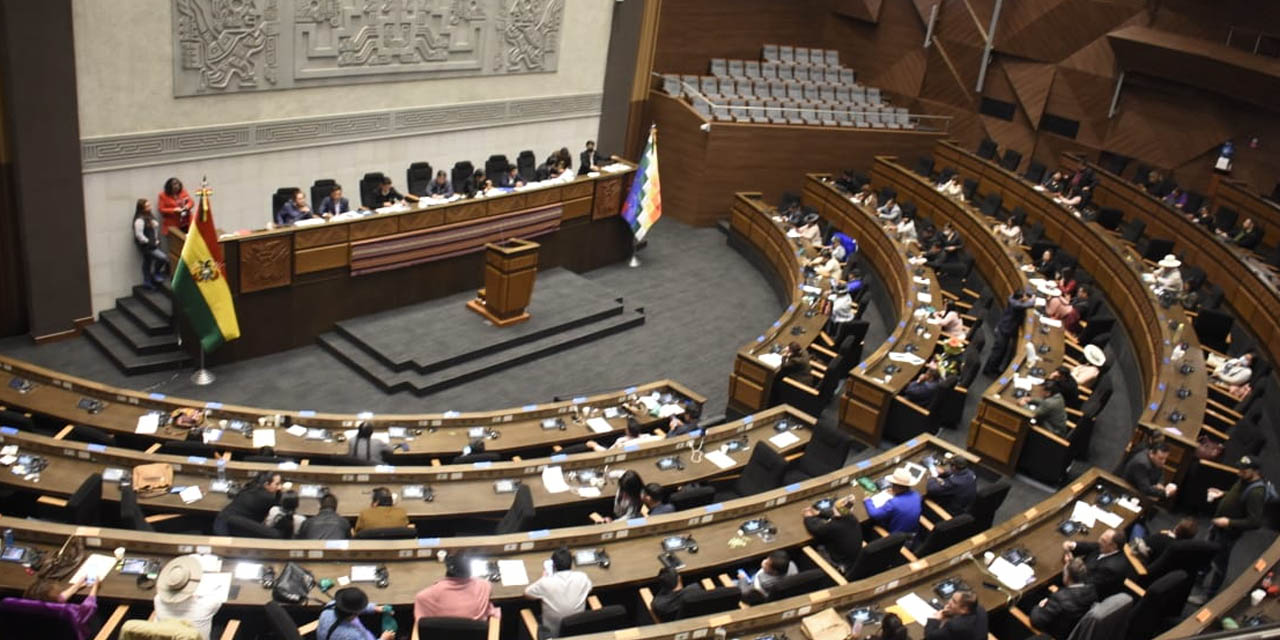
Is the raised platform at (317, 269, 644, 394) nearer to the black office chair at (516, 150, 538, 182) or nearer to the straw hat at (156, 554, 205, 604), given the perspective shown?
the black office chair at (516, 150, 538, 182)

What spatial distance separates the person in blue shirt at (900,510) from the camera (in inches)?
287

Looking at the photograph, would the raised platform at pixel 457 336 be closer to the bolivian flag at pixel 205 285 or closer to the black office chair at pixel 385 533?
the bolivian flag at pixel 205 285

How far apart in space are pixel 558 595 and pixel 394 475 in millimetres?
1894

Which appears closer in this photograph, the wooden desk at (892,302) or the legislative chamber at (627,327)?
the legislative chamber at (627,327)

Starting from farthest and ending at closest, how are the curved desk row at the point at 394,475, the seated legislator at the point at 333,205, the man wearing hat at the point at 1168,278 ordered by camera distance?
the man wearing hat at the point at 1168,278 < the seated legislator at the point at 333,205 < the curved desk row at the point at 394,475

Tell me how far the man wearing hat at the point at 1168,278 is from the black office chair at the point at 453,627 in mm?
9440

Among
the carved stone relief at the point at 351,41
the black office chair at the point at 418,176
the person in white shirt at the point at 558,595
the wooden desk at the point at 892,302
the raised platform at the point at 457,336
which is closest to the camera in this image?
the person in white shirt at the point at 558,595

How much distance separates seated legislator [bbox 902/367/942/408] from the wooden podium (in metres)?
4.33

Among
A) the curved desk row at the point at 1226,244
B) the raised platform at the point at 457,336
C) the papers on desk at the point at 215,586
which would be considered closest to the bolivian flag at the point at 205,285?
the raised platform at the point at 457,336

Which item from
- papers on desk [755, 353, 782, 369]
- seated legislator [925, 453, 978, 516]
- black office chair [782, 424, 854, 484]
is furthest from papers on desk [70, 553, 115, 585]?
papers on desk [755, 353, 782, 369]

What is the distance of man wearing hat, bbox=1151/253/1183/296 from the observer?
38.3ft

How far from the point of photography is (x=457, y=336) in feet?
36.0

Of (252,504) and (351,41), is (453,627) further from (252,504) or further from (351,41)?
(351,41)

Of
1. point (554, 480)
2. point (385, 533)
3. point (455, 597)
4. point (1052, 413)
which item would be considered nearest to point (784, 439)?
point (554, 480)
